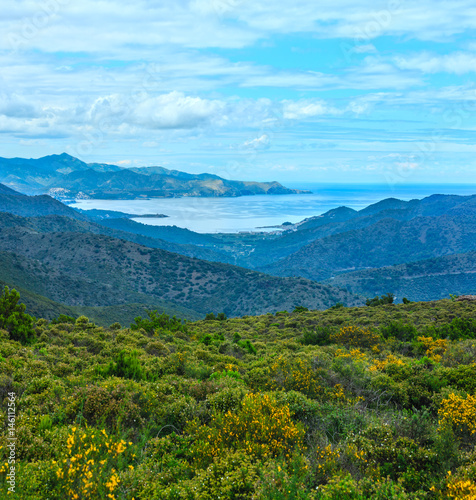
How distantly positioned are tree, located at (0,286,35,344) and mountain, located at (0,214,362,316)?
44.8m

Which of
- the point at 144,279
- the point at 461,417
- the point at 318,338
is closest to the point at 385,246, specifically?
the point at 144,279

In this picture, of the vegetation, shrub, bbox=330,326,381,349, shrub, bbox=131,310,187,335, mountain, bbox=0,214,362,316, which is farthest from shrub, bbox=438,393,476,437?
mountain, bbox=0,214,362,316

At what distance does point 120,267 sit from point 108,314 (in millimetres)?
36639

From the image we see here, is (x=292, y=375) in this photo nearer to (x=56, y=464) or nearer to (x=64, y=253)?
(x=56, y=464)

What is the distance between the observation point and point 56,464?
457 centimetres

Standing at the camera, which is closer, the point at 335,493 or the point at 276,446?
the point at 335,493

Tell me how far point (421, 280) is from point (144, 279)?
64.8 meters

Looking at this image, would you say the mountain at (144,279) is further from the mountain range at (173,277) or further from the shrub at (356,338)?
the shrub at (356,338)

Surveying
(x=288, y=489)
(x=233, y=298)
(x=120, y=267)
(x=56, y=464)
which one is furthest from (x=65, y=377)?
(x=120, y=267)

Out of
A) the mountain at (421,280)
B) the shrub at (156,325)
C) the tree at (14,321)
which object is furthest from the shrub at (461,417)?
the mountain at (421,280)

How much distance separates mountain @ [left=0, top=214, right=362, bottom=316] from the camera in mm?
61656

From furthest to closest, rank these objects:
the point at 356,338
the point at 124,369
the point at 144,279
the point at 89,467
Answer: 1. the point at 144,279
2. the point at 356,338
3. the point at 124,369
4. the point at 89,467

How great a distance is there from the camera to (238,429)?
567cm

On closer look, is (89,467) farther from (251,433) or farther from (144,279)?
(144,279)
